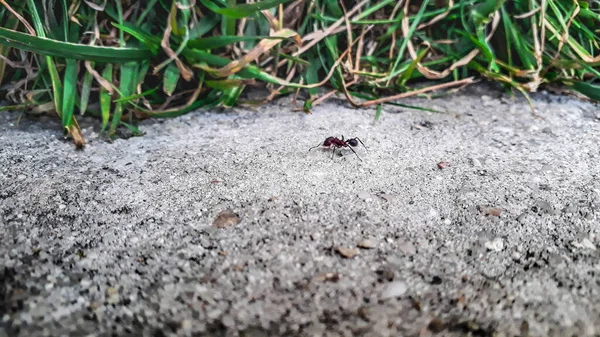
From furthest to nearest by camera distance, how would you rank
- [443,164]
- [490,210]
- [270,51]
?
1. [270,51]
2. [443,164]
3. [490,210]

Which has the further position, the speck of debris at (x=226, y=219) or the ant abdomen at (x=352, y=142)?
the ant abdomen at (x=352, y=142)

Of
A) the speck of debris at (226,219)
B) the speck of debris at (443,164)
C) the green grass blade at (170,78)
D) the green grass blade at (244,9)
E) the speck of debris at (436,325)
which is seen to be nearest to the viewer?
the speck of debris at (436,325)

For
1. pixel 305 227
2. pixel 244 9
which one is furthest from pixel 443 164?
pixel 244 9

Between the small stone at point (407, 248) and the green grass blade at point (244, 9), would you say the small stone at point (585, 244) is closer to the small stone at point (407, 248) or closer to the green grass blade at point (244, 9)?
Answer: the small stone at point (407, 248)

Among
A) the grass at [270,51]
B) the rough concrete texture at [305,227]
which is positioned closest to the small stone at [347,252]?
the rough concrete texture at [305,227]

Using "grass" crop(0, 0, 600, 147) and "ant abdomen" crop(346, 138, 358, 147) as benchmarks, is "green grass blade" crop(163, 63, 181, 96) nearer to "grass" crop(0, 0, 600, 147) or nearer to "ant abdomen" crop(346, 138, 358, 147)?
"grass" crop(0, 0, 600, 147)

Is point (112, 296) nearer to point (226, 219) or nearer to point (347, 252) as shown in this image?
point (226, 219)

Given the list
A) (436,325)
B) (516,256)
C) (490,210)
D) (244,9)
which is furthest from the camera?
(244,9)
